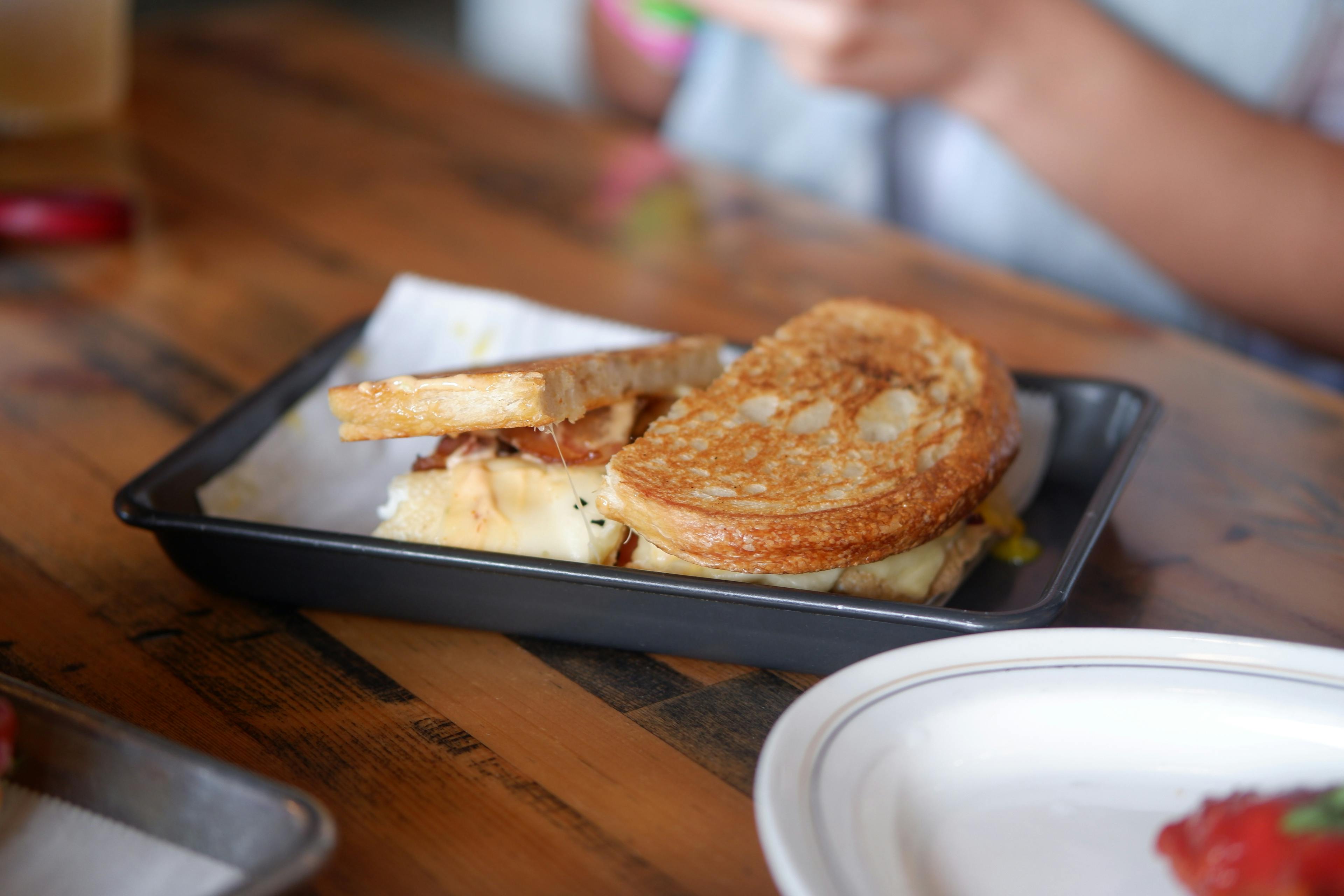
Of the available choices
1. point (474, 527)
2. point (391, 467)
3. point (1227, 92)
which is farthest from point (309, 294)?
point (1227, 92)

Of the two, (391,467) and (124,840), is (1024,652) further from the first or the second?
(391,467)

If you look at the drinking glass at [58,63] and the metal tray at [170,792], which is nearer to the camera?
the metal tray at [170,792]

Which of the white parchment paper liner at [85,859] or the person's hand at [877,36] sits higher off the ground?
the person's hand at [877,36]

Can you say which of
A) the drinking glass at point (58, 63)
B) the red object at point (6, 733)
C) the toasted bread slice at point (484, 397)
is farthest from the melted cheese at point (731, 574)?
the drinking glass at point (58, 63)

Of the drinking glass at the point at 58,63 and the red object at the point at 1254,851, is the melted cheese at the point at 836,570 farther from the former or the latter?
the drinking glass at the point at 58,63

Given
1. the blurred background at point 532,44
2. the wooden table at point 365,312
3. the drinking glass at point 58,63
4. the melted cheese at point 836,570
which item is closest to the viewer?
the wooden table at point 365,312

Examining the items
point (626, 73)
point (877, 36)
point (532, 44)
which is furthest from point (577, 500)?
point (532, 44)
